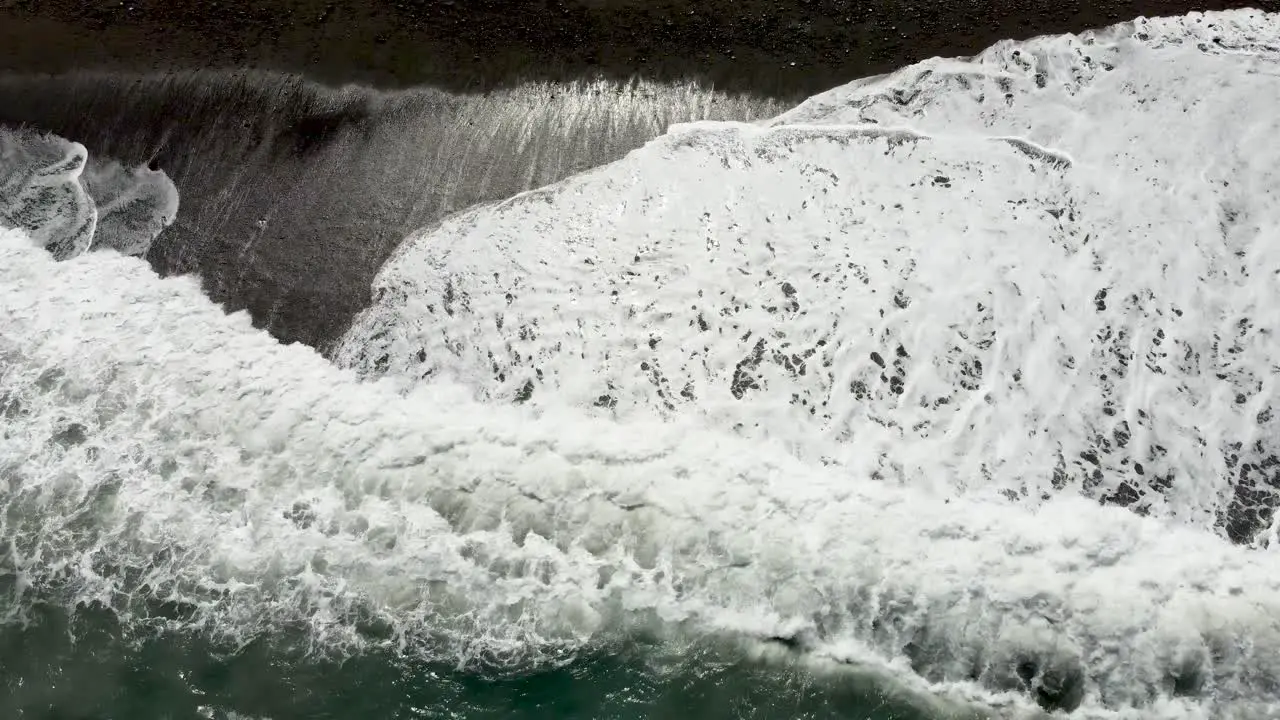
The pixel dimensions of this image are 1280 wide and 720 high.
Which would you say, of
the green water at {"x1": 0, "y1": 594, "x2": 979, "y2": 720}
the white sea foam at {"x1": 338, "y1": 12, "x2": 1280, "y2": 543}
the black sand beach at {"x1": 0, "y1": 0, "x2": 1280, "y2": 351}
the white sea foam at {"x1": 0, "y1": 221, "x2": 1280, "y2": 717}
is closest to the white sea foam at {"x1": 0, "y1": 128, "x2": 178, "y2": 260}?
the black sand beach at {"x1": 0, "y1": 0, "x2": 1280, "y2": 351}

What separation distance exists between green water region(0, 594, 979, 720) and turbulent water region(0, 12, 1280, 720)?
0.07ft

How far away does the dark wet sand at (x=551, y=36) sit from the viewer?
7.65m

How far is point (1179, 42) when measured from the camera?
7422mm

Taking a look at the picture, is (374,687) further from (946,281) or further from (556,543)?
(946,281)

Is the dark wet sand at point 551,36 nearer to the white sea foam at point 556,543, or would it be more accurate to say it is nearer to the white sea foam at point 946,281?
the white sea foam at point 946,281

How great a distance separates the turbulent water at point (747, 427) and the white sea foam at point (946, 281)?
3cm

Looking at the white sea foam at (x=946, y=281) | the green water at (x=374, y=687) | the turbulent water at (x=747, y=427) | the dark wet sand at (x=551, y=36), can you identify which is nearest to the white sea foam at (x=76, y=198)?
the turbulent water at (x=747, y=427)

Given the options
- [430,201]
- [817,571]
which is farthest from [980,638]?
[430,201]

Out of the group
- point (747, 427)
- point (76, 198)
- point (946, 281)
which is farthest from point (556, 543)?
point (76, 198)


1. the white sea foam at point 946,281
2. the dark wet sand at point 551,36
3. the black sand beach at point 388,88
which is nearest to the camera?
the white sea foam at point 946,281

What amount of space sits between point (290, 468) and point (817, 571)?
3.53 metres

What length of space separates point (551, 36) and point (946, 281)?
14.0ft

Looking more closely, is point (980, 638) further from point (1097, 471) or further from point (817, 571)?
point (1097, 471)

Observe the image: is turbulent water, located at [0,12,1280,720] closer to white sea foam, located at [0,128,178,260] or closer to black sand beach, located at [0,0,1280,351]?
white sea foam, located at [0,128,178,260]
